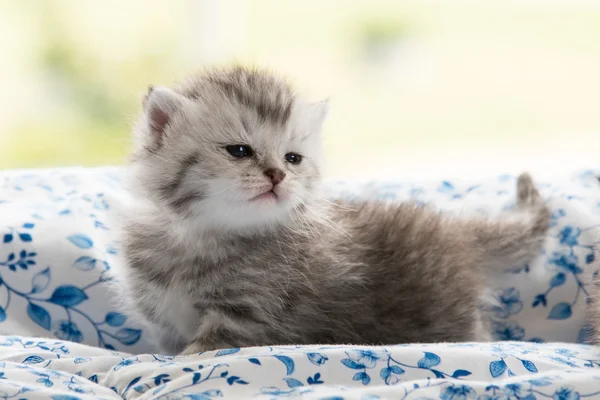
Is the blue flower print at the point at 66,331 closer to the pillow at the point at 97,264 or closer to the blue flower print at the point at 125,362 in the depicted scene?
the pillow at the point at 97,264

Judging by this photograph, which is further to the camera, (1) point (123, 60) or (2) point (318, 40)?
(2) point (318, 40)

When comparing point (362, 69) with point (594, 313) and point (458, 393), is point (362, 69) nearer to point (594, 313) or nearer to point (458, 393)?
point (594, 313)

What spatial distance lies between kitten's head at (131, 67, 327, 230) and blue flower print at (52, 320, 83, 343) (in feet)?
1.17

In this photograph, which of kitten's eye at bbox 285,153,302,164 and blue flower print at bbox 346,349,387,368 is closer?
blue flower print at bbox 346,349,387,368

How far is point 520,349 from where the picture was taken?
4.21 ft

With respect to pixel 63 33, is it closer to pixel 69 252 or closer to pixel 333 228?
pixel 69 252

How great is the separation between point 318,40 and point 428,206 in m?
2.22

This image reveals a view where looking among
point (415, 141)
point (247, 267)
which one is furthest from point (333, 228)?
point (415, 141)

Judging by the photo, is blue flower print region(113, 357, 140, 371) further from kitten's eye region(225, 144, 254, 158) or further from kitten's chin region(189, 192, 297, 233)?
kitten's eye region(225, 144, 254, 158)

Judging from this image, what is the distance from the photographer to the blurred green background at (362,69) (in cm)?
361

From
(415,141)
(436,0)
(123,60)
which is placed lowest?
(415,141)

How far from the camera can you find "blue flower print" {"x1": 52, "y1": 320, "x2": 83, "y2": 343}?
5.13 feet

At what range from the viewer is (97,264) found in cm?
162

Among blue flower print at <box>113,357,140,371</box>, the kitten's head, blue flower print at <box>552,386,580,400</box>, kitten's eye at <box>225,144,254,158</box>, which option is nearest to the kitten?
blue flower print at <box>552,386,580,400</box>
